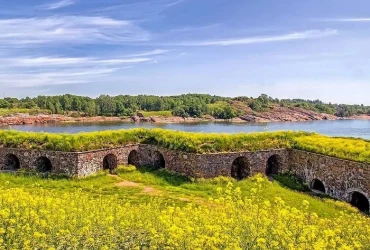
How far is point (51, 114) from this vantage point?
87938mm

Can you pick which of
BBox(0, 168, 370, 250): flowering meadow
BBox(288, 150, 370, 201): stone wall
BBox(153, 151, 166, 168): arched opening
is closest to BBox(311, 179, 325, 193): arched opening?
BBox(288, 150, 370, 201): stone wall

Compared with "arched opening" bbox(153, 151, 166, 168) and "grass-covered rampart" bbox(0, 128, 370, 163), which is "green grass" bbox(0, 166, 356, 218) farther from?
"grass-covered rampart" bbox(0, 128, 370, 163)

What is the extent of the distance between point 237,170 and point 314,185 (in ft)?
12.1

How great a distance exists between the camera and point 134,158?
826 inches

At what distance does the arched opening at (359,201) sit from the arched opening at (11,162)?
15.1 metres

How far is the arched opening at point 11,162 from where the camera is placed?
19453mm

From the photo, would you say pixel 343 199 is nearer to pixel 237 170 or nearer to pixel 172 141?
pixel 237 170

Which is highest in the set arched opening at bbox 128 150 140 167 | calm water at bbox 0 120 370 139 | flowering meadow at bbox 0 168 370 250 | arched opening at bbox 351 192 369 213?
flowering meadow at bbox 0 168 370 250

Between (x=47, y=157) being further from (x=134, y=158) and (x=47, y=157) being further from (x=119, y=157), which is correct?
(x=134, y=158)

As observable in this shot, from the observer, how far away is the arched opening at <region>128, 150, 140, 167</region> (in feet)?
68.5

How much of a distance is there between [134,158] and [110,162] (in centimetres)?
125

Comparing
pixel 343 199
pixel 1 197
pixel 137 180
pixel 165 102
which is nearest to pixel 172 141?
pixel 137 180

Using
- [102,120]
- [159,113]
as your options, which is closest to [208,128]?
[159,113]

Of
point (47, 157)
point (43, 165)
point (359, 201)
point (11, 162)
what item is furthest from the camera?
point (11, 162)
